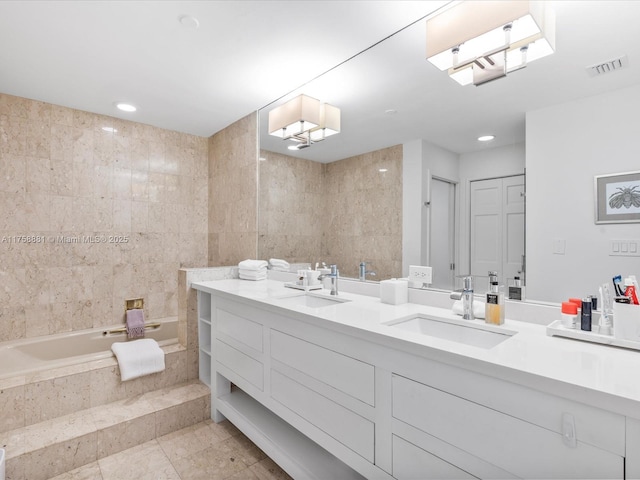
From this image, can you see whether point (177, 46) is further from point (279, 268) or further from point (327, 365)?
point (327, 365)

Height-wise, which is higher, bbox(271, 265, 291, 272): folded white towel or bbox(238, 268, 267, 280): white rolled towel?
bbox(271, 265, 291, 272): folded white towel

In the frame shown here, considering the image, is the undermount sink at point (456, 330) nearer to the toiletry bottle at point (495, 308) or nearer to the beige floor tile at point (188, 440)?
the toiletry bottle at point (495, 308)

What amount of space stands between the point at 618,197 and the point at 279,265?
82.6 inches

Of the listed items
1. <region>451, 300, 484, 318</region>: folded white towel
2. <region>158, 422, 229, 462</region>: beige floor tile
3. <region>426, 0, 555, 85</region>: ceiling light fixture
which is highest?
<region>426, 0, 555, 85</region>: ceiling light fixture

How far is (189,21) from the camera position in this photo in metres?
1.69

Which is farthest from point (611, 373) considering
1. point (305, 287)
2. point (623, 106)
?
point (305, 287)

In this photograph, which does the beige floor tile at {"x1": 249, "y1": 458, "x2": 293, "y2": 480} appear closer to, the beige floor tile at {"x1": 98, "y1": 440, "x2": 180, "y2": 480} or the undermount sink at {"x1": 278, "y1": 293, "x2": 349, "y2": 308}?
the beige floor tile at {"x1": 98, "y1": 440, "x2": 180, "y2": 480}

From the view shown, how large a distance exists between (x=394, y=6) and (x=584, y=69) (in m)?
0.85

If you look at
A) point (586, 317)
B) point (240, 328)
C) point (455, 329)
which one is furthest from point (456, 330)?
point (240, 328)

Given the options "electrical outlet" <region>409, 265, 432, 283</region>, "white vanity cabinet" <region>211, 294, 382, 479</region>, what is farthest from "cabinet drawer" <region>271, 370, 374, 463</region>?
"electrical outlet" <region>409, 265, 432, 283</region>

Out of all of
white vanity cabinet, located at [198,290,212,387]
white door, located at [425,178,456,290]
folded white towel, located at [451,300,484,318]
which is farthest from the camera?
white vanity cabinet, located at [198,290,212,387]

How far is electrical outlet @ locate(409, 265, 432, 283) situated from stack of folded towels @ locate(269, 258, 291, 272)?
1159mm

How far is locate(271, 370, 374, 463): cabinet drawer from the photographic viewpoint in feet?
4.04

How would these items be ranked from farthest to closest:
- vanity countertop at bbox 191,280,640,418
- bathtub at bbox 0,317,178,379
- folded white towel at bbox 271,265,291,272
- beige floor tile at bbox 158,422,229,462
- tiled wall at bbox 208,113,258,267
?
tiled wall at bbox 208,113,258,267
folded white towel at bbox 271,265,291,272
bathtub at bbox 0,317,178,379
beige floor tile at bbox 158,422,229,462
vanity countertop at bbox 191,280,640,418
